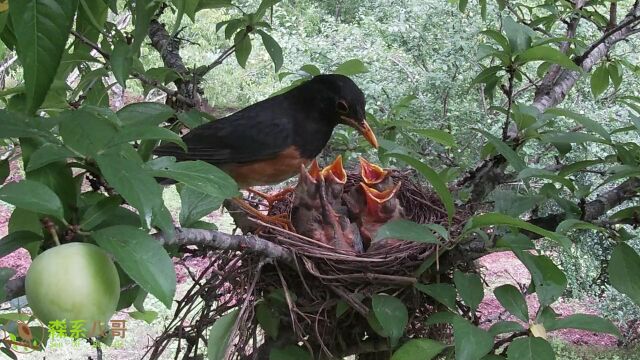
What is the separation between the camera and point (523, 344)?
0.75m

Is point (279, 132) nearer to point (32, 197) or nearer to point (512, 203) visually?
point (512, 203)

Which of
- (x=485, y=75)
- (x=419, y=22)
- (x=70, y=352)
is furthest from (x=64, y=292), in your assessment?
(x=419, y=22)

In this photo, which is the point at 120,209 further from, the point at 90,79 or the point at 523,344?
the point at 90,79

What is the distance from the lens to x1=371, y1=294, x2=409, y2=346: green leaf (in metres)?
0.87

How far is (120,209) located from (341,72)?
102 centimetres

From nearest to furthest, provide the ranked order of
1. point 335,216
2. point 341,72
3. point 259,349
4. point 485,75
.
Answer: point 259,349 → point 485,75 → point 335,216 → point 341,72

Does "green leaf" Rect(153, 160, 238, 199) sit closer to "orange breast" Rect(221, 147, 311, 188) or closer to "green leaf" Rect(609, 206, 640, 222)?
"green leaf" Rect(609, 206, 640, 222)

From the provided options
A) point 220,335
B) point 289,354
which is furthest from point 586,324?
point 220,335

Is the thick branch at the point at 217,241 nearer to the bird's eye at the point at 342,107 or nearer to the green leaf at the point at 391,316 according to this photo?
the green leaf at the point at 391,316

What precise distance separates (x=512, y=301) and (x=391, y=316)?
0.17 metres

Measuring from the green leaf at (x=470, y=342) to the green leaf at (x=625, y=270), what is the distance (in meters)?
0.26

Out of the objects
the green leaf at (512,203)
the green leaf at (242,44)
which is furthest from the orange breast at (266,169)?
the green leaf at (512,203)

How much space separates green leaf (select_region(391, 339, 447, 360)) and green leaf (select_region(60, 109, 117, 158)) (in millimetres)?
459

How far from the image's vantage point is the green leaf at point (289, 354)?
3.21 ft
